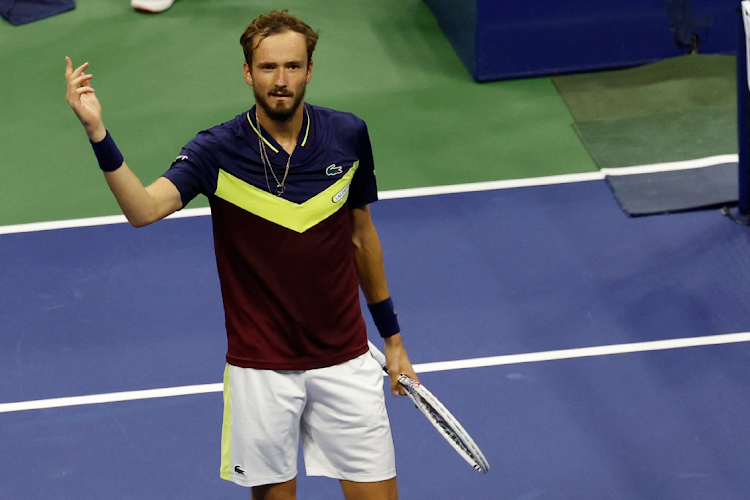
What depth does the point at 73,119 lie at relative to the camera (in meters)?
9.64

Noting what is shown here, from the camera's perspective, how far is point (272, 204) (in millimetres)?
4340

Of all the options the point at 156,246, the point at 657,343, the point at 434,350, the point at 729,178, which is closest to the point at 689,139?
the point at 729,178

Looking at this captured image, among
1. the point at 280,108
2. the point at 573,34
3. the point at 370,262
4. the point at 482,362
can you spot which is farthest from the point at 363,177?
the point at 573,34

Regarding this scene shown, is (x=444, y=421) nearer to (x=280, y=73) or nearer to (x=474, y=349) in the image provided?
(x=280, y=73)

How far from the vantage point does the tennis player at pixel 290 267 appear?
4.27 meters

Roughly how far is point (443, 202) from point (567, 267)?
115 centimetres

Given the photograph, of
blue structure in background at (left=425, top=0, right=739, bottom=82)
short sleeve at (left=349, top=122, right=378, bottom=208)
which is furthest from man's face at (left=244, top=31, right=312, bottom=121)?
blue structure in background at (left=425, top=0, right=739, bottom=82)

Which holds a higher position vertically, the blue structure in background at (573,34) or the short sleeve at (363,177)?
the short sleeve at (363,177)

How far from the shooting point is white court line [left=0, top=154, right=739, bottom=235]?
8188 mm

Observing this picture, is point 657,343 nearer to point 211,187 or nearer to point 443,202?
point 443,202

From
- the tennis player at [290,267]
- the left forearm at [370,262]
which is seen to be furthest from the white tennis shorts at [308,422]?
the left forearm at [370,262]

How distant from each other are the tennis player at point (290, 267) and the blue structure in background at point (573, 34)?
5336mm

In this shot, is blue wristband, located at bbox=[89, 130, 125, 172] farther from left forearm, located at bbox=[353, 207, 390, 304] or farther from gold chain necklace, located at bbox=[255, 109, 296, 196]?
left forearm, located at bbox=[353, 207, 390, 304]

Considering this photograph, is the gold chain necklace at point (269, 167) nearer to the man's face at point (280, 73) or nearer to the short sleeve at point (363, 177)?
the man's face at point (280, 73)
